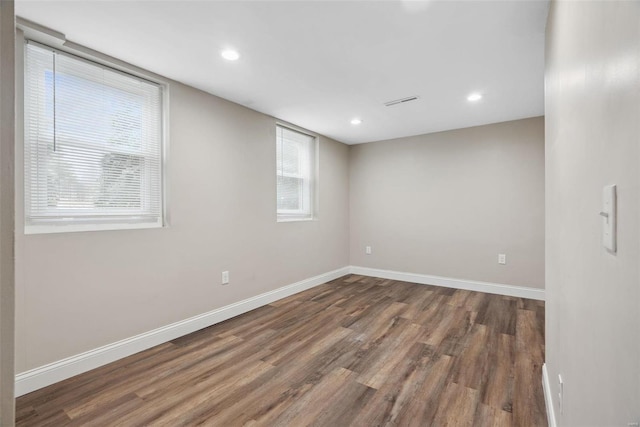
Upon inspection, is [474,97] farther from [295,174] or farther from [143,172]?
[143,172]

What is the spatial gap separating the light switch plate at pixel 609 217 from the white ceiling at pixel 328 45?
1.49 m

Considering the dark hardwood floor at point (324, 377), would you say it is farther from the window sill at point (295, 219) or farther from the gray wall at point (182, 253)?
the window sill at point (295, 219)

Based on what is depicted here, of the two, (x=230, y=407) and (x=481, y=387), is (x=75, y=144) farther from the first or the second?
(x=481, y=387)

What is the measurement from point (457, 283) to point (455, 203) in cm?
115

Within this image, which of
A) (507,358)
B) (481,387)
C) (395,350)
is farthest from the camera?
(395,350)

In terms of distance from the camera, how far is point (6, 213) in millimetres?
603

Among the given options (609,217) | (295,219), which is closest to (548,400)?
(609,217)

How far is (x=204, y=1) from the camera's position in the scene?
1.58 metres

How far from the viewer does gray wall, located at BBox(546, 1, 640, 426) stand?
481 mm

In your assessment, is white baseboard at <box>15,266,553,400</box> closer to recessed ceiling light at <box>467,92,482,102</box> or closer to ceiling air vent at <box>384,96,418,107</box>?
recessed ceiling light at <box>467,92,482,102</box>

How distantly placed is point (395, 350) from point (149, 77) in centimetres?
304

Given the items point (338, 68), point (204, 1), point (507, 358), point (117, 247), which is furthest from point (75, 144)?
point (507, 358)

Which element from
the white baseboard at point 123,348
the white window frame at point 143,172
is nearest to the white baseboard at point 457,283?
the white baseboard at point 123,348

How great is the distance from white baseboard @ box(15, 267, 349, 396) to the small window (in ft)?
3.91
